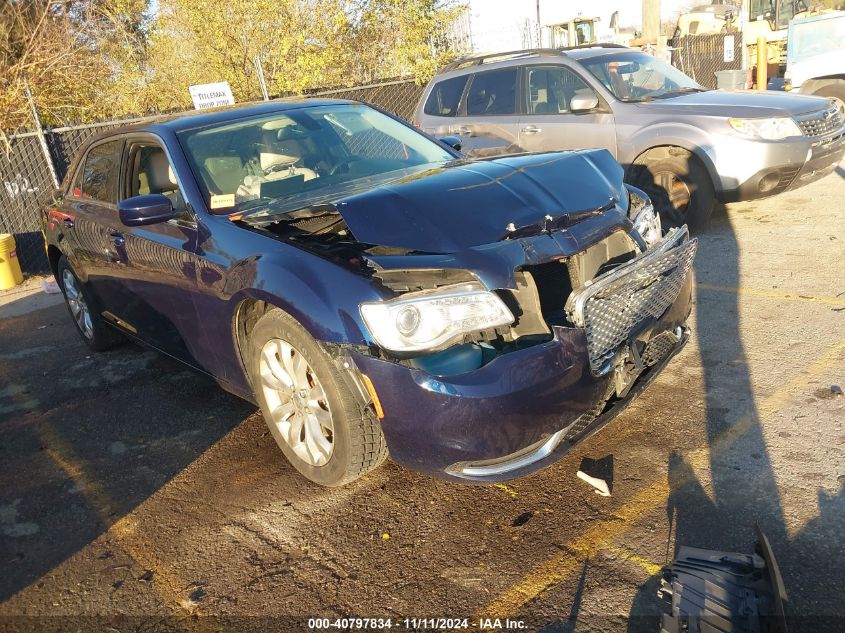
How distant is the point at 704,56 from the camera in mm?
18188

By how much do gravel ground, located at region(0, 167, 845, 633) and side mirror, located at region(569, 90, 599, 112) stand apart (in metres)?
3.46

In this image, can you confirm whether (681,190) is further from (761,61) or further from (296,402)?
(761,61)

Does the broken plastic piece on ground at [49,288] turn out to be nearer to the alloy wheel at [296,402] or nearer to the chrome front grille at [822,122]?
the alloy wheel at [296,402]

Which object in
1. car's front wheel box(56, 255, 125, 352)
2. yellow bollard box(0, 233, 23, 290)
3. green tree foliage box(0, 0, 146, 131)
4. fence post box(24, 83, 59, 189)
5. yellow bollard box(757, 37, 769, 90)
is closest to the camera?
car's front wheel box(56, 255, 125, 352)

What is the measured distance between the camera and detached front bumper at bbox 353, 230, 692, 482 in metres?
2.74

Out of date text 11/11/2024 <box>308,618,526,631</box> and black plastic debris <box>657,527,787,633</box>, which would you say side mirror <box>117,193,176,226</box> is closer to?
date text 11/11/2024 <box>308,618,526,631</box>

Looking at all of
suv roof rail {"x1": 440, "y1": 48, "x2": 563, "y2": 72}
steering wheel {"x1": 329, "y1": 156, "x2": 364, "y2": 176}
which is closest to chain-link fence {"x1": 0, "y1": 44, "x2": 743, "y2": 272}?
suv roof rail {"x1": 440, "y1": 48, "x2": 563, "y2": 72}

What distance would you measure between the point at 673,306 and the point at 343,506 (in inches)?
71.8

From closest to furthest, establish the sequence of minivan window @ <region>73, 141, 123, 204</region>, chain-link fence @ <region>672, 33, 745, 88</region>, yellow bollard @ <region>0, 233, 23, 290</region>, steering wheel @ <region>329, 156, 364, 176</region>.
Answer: steering wheel @ <region>329, 156, 364, 176</region> → minivan window @ <region>73, 141, 123, 204</region> → yellow bollard @ <region>0, 233, 23, 290</region> → chain-link fence @ <region>672, 33, 745, 88</region>

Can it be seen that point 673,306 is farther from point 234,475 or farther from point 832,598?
point 234,475

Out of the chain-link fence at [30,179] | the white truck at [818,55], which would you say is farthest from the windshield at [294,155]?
the white truck at [818,55]

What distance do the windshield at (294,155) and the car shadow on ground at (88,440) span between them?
1.20 meters

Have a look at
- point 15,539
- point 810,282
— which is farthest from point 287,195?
point 810,282

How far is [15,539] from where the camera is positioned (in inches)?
134
